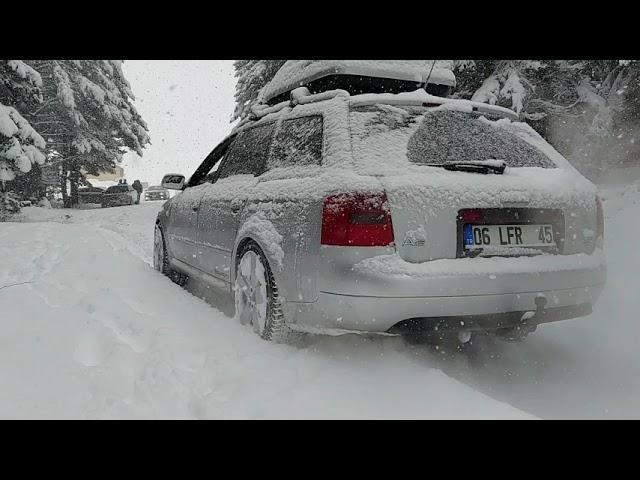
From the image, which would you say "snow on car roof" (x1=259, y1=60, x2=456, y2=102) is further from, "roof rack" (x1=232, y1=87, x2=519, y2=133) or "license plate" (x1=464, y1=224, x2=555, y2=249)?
"license plate" (x1=464, y1=224, x2=555, y2=249)

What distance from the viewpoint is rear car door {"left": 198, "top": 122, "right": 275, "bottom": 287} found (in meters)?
3.80

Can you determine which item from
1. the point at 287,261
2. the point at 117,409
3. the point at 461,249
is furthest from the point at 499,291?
the point at 117,409

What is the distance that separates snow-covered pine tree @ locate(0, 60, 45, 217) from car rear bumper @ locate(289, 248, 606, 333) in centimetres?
1634

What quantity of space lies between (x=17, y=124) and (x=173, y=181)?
13678 mm

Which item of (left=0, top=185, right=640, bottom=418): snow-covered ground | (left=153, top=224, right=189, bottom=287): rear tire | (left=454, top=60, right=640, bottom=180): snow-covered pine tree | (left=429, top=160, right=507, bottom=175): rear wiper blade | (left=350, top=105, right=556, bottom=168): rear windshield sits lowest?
(left=0, top=185, right=640, bottom=418): snow-covered ground

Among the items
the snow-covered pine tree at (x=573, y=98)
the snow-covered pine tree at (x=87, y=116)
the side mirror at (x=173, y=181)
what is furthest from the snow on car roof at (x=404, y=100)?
the snow-covered pine tree at (x=87, y=116)

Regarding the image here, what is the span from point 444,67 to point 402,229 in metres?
1.98

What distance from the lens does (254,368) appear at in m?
2.81

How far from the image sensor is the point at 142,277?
218 inches

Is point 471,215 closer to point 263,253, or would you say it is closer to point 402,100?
point 402,100

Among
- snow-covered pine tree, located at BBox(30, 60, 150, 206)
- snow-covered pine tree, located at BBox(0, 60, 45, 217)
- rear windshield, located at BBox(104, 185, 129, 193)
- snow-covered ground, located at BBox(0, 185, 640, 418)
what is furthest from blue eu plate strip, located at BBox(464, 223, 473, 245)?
rear windshield, located at BBox(104, 185, 129, 193)

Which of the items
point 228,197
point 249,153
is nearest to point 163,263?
Result: point 228,197

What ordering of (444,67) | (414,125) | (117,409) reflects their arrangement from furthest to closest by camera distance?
(444,67) < (414,125) < (117,409)

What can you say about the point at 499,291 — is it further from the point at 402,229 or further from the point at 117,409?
the point at 117,409
